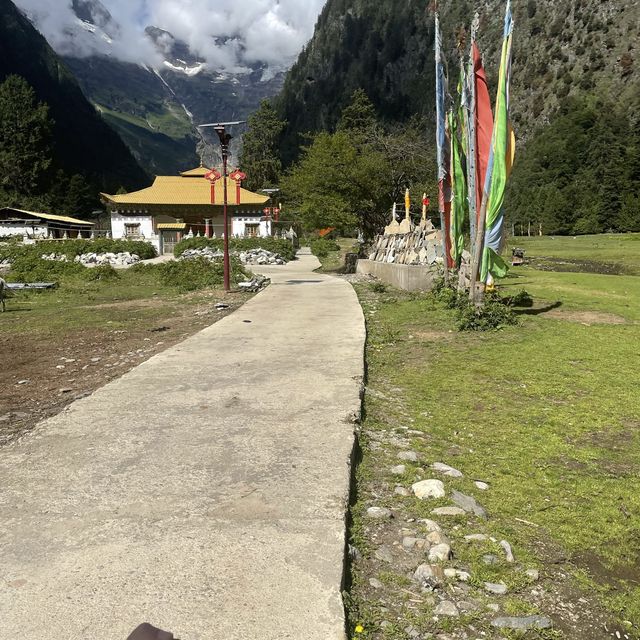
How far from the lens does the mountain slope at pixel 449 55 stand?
11900cm

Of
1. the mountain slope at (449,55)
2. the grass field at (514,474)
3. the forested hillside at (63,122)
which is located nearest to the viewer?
the grass field at (514,474)

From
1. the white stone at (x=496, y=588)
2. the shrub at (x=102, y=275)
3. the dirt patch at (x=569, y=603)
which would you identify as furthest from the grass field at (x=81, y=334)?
the dirt patch at (x=569, y=603)

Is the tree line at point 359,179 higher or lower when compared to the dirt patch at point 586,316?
higher

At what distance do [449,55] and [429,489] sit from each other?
156643mm

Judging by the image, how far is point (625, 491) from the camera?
136 inches

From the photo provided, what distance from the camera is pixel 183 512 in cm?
287

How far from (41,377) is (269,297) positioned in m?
7.75

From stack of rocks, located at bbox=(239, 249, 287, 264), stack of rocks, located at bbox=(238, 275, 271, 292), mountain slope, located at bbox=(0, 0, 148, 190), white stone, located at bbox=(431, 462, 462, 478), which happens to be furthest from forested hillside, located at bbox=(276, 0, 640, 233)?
white stone, located at bbox=(431, 462, 462, 478)

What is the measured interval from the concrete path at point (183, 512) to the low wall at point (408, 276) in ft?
30.6

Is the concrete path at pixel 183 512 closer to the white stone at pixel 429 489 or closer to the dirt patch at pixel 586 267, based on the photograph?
the white stone at pixel 429 489

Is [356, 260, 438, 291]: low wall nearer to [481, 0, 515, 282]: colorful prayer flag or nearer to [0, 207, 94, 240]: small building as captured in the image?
Answer: [481, 0, 515, 282]: colorful prayer flag

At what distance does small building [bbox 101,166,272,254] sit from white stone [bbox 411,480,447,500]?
42815 mm

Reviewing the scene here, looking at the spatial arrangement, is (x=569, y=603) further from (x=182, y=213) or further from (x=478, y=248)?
(x=182, y=213)

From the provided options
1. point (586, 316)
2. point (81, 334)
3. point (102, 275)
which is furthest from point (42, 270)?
point (586, 316)
